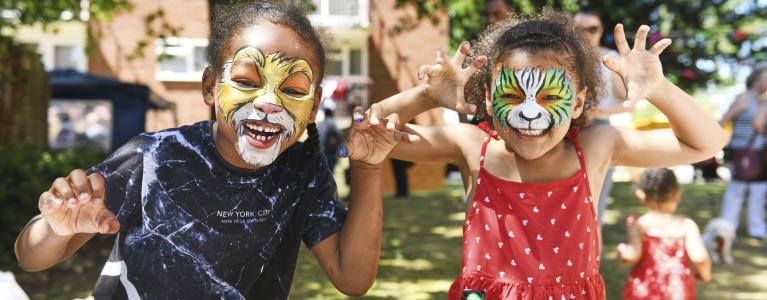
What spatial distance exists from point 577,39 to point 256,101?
1.12 m

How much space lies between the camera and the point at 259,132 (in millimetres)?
2014

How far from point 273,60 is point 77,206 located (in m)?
0.66

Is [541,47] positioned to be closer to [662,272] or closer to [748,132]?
[662,272]

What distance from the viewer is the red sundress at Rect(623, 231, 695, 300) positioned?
3430 millimetres

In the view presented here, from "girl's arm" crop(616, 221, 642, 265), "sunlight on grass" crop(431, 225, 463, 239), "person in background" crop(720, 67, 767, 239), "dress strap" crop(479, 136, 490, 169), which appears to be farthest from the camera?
"sunlight on grass" crop(431, 225, 463, 239)

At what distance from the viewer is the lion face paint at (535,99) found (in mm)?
2158

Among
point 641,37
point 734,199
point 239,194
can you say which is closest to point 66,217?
point 239,194

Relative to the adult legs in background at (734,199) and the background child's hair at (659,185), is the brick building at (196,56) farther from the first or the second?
the background child's hair at (659,185)

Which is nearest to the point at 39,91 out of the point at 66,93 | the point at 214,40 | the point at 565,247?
the point at 66,93

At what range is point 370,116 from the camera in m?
2.04

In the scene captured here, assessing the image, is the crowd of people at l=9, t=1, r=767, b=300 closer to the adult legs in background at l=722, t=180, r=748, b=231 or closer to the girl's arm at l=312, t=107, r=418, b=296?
the girl's arm at l=312, t=107, r=418, b=296

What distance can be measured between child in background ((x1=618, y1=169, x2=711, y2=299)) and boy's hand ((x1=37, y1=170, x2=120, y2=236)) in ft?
8.74

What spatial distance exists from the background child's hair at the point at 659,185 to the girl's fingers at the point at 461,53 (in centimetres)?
177

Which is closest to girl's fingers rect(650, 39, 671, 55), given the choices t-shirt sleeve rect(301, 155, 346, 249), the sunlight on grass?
t-shirt sleeve rect(301, 155, 346, 249)
